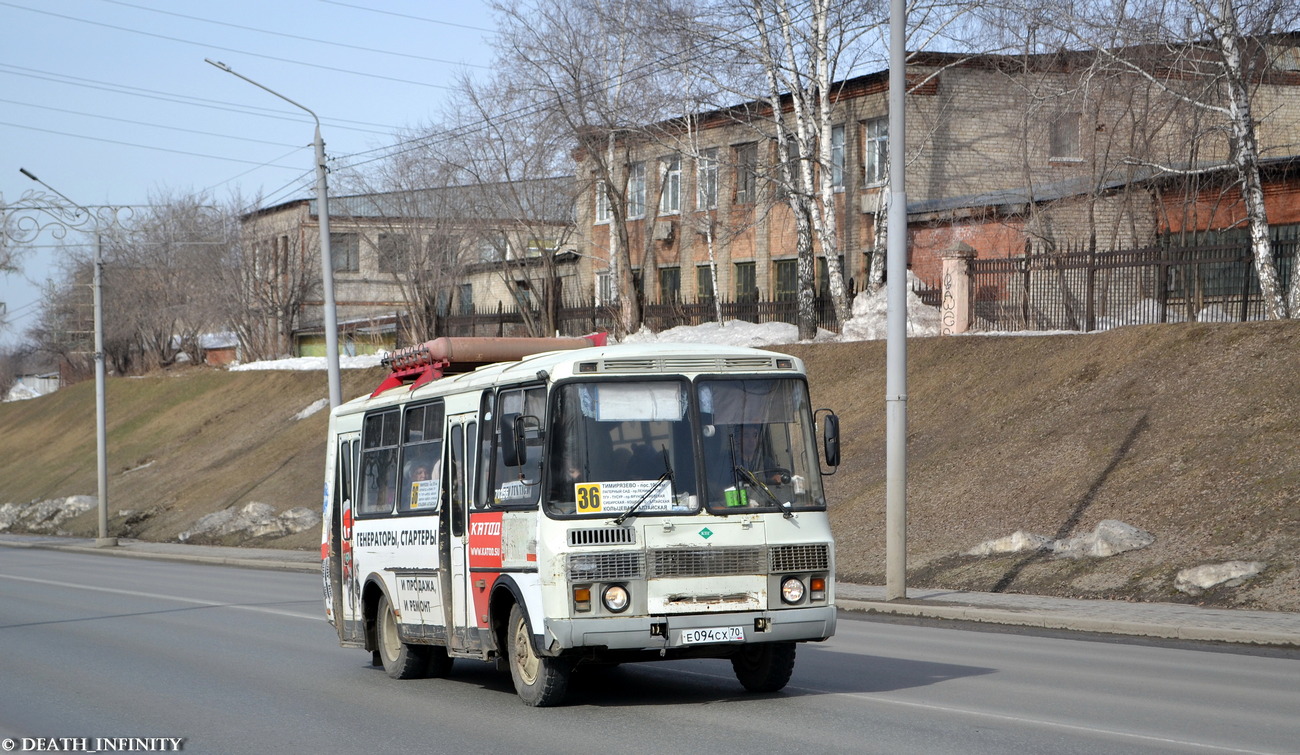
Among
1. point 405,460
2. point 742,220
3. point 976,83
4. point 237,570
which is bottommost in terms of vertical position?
point 237,570

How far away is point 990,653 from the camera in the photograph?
13852mm

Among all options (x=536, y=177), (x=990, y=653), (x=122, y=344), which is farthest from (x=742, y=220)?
(x=122, y=344)

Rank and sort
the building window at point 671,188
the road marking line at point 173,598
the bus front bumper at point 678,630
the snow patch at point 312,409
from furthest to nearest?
the snow patch at point 312,409
the building window at point 671,188
the road marking line at point 173,598
the bus front bumper at point 678,630

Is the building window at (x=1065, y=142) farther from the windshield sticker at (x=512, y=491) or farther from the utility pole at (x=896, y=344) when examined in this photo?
the windshield sticker at (x=512, y=491)

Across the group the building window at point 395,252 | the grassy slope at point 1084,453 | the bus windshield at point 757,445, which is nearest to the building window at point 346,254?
the building window at point 395,252

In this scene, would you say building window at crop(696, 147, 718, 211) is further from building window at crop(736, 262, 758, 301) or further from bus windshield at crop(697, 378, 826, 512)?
bus windshield at crop(697, 378, 826, 512)

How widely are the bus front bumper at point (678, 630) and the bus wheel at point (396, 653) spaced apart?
335 centimetres

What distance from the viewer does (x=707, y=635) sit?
1005cm

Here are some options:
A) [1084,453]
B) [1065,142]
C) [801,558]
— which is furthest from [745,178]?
[801,558]

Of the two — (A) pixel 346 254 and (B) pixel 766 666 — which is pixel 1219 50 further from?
(A) pixel 346 254

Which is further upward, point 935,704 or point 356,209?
point 356,209

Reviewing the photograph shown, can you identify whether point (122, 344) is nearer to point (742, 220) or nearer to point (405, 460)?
point (742, 220)

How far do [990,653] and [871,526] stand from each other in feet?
34.9

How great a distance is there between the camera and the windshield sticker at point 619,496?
33.4 feet
